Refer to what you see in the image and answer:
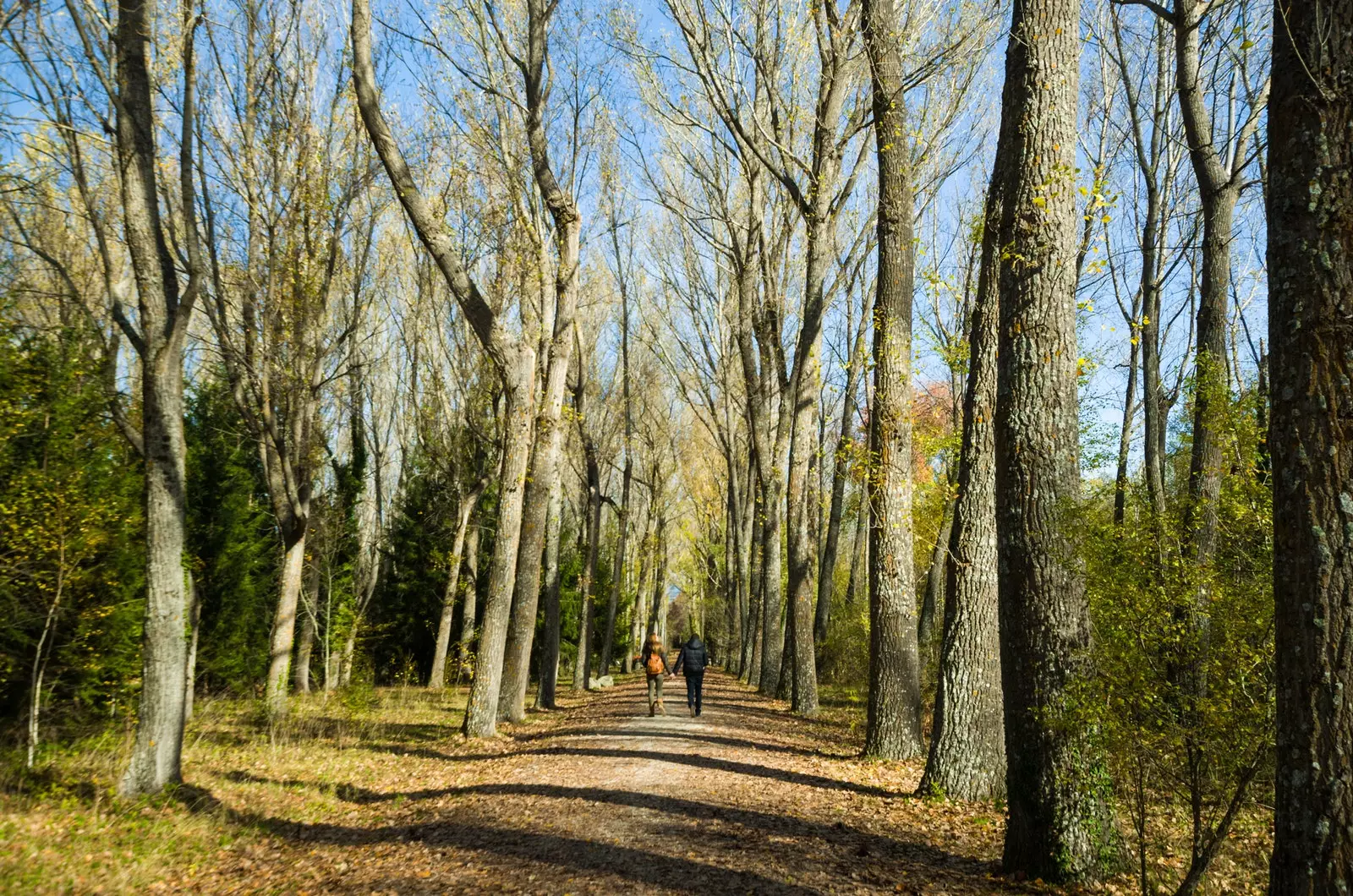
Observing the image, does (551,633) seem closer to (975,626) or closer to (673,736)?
(673,736)

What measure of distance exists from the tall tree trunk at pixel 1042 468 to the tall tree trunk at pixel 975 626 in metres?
1.50

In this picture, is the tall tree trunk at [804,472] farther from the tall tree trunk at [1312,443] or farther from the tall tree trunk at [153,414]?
the tall tree trunk at [1312,443]

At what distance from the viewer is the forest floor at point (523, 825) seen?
560 centimetres

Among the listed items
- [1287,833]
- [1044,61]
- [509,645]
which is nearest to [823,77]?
[1044,61]

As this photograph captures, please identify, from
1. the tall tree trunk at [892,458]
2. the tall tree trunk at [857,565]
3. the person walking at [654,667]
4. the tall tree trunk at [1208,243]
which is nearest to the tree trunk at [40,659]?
the person walking at [654,667]

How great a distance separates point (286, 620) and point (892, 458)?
10885 mm

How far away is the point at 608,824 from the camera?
6.79 metres

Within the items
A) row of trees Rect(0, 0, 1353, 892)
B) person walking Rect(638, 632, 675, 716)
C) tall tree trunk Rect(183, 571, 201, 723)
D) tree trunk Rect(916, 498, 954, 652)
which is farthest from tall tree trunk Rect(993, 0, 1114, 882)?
tall tree trunk Rect(183, 571, 201, 723)

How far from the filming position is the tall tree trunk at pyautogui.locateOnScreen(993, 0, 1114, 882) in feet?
16.3

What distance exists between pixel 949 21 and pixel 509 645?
12.9 metres

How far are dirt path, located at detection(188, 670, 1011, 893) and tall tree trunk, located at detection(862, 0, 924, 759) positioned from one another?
67 cm

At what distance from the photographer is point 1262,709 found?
3.99m

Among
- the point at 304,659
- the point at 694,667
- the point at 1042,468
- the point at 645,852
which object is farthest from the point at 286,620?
the point at 1042,468

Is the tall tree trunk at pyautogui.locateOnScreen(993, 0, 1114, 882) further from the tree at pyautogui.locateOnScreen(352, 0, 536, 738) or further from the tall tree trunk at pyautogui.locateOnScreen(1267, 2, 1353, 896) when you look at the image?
the tree at pyautogui.locateOnScreen(352, 0, 536, 738)
